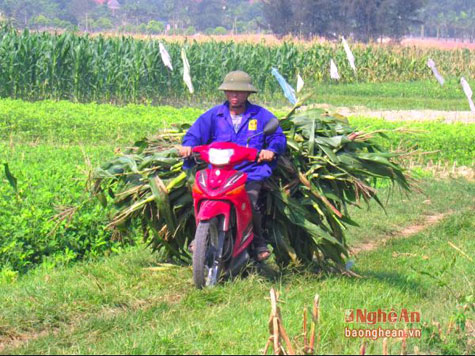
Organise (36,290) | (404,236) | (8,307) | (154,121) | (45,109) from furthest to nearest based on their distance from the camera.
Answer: (45,109) → (154,121) → (404,236) → (36,290) → (8,307)

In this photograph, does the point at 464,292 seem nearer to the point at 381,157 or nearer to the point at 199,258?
the point at 381,157

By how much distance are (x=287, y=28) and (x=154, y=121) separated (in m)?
58.9

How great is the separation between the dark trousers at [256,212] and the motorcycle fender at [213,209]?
304 mm

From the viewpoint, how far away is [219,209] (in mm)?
7051

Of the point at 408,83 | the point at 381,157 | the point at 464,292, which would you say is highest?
the point at 381,157

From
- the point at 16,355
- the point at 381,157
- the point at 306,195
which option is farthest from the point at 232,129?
the point at 16,355

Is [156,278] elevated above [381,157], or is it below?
below

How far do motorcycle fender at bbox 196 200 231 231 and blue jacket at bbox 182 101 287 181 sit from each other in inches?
17.4

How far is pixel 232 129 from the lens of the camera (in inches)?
293

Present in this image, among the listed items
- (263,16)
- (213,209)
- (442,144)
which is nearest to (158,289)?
(213,209)

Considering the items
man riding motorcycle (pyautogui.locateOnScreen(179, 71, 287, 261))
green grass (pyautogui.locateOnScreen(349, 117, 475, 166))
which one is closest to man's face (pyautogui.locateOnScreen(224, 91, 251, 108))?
man riding motorcycle (pyautogui.locateOnScreen(179, 71, 287, 261))

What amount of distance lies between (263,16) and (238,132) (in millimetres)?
103156

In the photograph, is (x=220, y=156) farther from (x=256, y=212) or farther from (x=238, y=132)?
(x=256, y=212)

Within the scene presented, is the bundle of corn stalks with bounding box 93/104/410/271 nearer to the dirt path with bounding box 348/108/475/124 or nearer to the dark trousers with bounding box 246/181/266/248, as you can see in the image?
the dark trousers with bounding box 246/181/266/248
